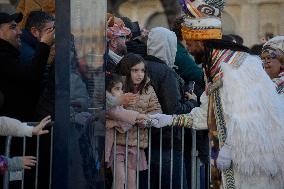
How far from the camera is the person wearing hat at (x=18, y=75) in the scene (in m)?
5.53

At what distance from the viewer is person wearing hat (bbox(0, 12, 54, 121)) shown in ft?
18.1

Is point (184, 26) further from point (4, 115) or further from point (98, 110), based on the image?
point (4, 115)

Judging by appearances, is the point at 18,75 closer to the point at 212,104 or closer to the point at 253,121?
the point at 212,104

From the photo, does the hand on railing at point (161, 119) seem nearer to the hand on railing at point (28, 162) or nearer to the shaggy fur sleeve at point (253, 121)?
the shaggy fur sleeve at point (253, 121)

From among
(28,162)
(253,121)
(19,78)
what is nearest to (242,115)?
(253,121)

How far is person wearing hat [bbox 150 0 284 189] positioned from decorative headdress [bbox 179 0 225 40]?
1 centimetres

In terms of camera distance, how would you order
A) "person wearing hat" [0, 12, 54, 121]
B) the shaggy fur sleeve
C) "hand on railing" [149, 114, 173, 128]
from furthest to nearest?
1. "hand on railing" [149, 114, 173, 128]
2. "person wearing hat" [0, 12, 54, 121]
3. the shaggy fur sleeve

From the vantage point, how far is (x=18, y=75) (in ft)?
18.2

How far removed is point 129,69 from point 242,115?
4.64 feet

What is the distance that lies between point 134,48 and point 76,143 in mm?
2330

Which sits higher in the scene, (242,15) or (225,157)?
(242,15)

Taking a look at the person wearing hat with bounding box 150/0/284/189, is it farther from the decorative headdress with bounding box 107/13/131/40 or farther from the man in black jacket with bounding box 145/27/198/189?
the decorative headdress with bounding box 107/13/131/40

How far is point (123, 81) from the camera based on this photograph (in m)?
6.32

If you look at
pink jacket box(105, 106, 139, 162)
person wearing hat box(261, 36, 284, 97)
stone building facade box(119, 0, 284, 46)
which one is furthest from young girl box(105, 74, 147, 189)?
stone building facade box(119, 0, 284, 46)
